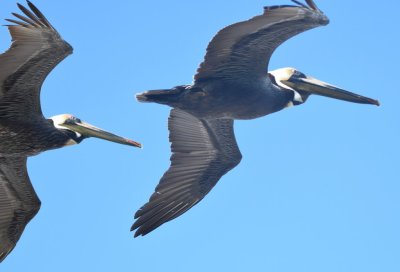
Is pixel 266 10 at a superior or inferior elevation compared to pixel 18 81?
superior

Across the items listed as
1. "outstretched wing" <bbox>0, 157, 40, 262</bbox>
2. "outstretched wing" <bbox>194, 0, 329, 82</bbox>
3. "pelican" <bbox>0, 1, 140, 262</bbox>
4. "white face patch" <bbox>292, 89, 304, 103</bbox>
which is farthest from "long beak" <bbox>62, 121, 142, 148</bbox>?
"white face patch" <bbox>292, 89, 304, 103</bbox>

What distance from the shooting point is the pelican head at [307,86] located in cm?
2062

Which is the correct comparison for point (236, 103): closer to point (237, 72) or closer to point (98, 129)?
point (237, 72)

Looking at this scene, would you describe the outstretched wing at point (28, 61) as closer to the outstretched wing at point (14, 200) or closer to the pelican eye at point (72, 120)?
the pelican eye at point (72, 120)

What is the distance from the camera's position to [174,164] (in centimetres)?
2073

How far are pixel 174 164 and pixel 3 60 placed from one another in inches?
173

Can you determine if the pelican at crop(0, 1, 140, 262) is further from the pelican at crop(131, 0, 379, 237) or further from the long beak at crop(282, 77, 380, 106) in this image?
the long beak at crop(282, 77, 380, 106)

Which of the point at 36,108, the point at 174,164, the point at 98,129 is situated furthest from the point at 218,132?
the point at 36,108

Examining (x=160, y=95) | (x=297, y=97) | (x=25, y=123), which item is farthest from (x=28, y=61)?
(x=297, y=97)

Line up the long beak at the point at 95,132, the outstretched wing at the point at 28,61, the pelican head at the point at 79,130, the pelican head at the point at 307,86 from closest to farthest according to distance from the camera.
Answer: the outstretched wing at the point at 28,61, the pelican head at the point at 79,130, the long beak at the point at 95,132, the pelican head at the point at 307,86

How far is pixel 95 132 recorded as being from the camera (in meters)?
19.8

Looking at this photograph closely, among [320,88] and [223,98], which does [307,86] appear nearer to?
[320,88]

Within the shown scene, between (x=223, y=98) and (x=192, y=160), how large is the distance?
1.93 meters

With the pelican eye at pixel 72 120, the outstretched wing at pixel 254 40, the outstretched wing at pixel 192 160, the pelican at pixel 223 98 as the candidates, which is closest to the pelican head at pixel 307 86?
the pelican at pixel 223 98
